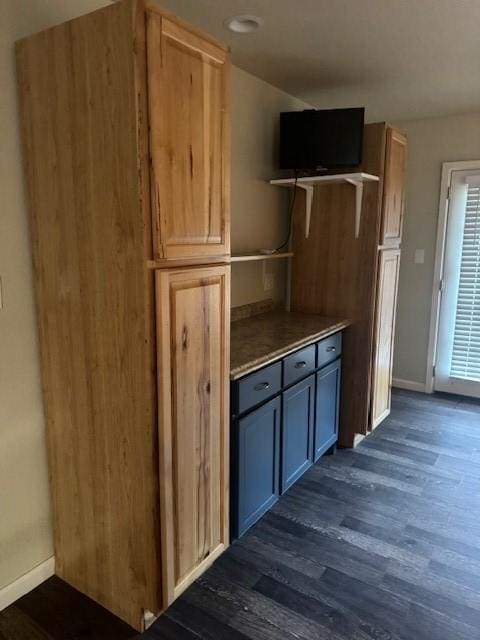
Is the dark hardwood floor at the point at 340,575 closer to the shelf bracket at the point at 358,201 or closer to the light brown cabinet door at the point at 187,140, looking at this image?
the light brown cabinet door at the point at 187,140

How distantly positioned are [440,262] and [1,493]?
3.70 m

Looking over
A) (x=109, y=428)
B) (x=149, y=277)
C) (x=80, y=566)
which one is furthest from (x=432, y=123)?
(x=80, y=566)

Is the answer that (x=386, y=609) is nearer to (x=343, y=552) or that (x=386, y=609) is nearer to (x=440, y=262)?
(x=343, y=552)

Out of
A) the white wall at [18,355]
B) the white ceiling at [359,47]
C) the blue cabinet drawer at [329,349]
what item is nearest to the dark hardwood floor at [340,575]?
the white wall at [18,355]

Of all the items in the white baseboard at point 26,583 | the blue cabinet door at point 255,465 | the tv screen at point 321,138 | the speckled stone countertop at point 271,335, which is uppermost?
the tv screen at point 321,138

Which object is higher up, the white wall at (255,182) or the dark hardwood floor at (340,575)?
the white wall at (255,182)

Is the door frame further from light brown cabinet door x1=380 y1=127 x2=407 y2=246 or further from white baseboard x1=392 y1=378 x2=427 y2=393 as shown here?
light brown cabinet door x1=380 y1=127 x2=407 y2=246

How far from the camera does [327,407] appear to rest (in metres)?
2.90

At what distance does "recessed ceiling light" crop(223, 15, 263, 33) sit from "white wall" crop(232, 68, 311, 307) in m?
0.52

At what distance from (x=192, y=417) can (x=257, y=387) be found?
1.53 ft

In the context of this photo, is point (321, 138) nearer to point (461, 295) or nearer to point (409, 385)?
point (461, 295)

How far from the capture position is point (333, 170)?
9.90 feet

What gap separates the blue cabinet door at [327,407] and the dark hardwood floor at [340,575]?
182mm

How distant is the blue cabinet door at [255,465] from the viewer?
6.85 feet
